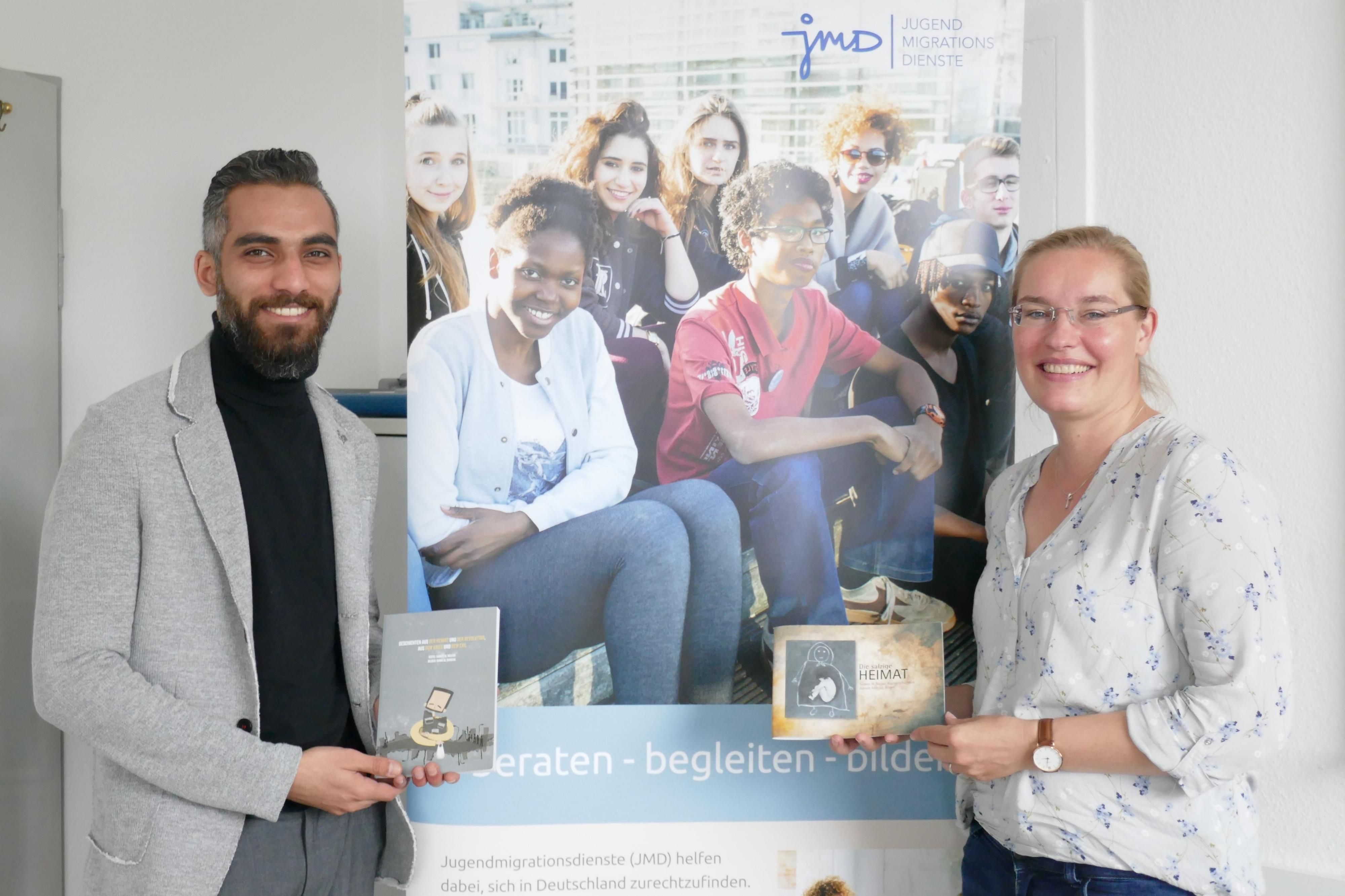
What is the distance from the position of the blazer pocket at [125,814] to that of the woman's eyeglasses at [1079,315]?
5.06ft

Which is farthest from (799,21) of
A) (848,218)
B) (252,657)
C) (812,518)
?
(252,657)

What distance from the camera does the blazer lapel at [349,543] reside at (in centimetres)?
174

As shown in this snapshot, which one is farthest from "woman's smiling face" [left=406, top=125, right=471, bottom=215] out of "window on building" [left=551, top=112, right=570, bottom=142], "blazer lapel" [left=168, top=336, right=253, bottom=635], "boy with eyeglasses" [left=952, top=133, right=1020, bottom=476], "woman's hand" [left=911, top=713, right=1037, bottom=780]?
"woman's hand" [left=911, top=713, right=1037, bottom=780]

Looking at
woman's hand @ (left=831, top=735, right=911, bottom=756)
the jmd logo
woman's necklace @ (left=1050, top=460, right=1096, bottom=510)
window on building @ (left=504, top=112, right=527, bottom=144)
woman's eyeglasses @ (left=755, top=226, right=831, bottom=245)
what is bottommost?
woman's hand @ (left=831, top=735, right=911, bottom=756)

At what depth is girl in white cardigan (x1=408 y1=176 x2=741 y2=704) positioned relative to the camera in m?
1.90

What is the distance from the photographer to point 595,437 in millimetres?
1923

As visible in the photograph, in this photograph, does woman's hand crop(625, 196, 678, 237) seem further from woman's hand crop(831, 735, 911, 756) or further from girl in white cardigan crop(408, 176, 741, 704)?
woman's hand crop(831, 735, 911, 756)

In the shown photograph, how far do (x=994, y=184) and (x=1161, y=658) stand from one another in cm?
94

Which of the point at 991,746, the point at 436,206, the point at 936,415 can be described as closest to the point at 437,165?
the point at 436,206

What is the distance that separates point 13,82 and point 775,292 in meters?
1.78

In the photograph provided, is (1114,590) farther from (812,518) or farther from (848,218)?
(848,218)

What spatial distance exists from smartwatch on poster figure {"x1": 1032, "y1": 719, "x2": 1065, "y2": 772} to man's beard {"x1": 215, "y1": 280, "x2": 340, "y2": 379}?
4.22 ft

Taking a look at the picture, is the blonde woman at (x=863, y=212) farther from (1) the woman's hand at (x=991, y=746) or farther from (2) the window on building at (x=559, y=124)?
(1) the woman's hand at (x=991, y=746)

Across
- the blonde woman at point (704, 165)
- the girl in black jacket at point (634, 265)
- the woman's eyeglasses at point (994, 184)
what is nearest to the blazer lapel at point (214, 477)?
the girl in black jacket at point (634, 265)
